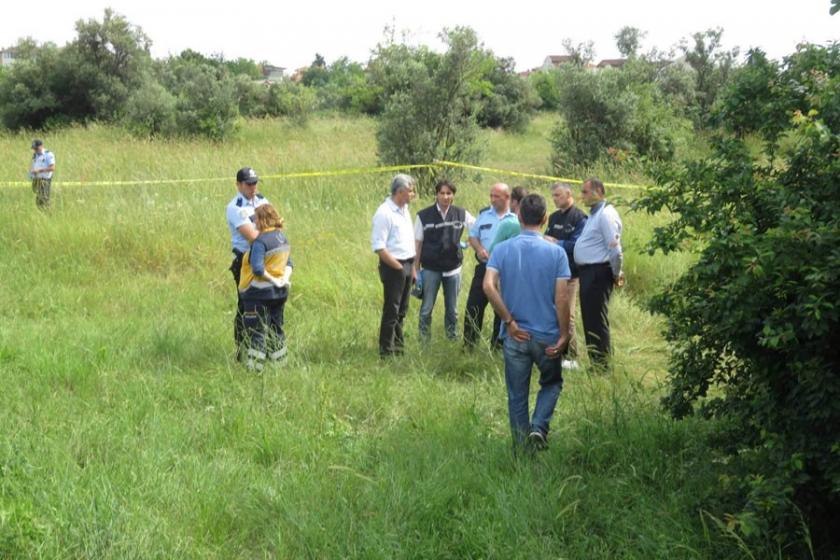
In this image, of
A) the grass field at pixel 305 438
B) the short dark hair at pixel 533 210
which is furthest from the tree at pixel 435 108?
the short dark hair at pixel 533 210

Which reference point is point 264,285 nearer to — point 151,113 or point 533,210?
point 533,210

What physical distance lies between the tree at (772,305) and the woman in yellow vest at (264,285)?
350cm

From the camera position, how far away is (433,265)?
8133 mm

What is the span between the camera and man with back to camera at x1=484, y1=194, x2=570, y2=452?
16.9 ft

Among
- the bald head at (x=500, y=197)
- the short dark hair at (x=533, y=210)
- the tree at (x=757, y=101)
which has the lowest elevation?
the bald head at (x=500, y=197)

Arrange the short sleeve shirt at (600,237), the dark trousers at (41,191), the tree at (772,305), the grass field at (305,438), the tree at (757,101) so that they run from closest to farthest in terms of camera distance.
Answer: the tree at (772,305)
the grass field at (305,438)
the tree at (757,101)
the short sleeve shirt at (600,237)
the dark trousers at (41,191)

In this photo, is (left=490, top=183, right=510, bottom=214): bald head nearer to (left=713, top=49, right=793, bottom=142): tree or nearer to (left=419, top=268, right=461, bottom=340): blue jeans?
(left=419, top=268, right=461, bottom=340): blue jeans

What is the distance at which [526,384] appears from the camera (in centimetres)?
527

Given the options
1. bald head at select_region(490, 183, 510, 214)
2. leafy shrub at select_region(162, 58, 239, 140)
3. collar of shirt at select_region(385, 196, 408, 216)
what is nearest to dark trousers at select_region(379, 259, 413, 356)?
collar of shirt at select_region(385, 196, 408, 216)

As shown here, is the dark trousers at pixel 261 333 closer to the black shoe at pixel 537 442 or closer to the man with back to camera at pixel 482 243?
the man with back to camera at pixel 482 243

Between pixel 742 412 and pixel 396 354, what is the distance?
4035mm

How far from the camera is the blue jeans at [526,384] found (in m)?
5.18

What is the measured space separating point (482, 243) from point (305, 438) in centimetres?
319

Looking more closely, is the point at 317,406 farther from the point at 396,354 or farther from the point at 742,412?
the point at 742,412
